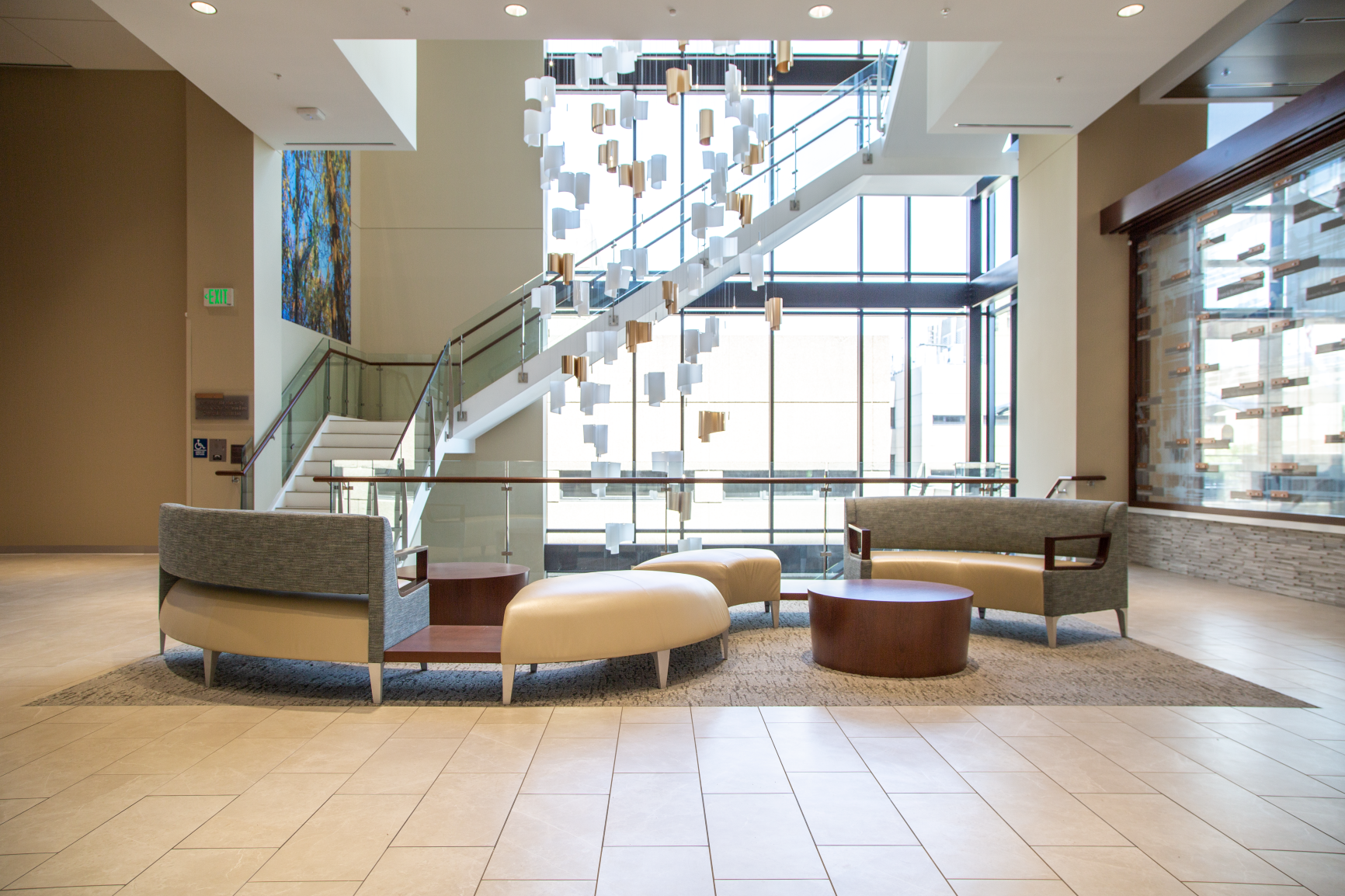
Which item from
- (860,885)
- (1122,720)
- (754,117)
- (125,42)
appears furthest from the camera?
(125,42)

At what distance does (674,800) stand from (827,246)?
12.0 meters

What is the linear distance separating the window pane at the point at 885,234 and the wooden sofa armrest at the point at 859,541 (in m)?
8.52

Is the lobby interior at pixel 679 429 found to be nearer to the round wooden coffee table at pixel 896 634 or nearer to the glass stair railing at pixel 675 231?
the glass stair railing at pixel 675 231

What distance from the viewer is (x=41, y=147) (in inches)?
400

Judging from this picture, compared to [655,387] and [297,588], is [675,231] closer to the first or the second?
[655,387]

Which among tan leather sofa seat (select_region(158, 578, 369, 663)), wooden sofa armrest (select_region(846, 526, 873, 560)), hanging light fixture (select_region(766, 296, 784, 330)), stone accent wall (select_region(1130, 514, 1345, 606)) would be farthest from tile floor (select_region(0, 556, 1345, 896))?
hanging light fixture (select_region(766, 296, 784, 330))

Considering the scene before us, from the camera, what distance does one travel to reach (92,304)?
10.2m

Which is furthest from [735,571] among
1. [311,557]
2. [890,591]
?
[311,557]

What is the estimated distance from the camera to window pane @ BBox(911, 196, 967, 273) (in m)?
13.6

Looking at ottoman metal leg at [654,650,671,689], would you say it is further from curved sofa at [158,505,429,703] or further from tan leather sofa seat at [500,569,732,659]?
curved sofa at [158,505,429,703]

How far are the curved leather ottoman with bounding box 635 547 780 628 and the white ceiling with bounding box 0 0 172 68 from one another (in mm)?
8299

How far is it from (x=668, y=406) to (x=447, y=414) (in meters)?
4.32

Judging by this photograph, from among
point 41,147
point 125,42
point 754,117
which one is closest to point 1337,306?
point 754,117

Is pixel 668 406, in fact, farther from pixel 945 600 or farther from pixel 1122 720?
pixel 1122 720
